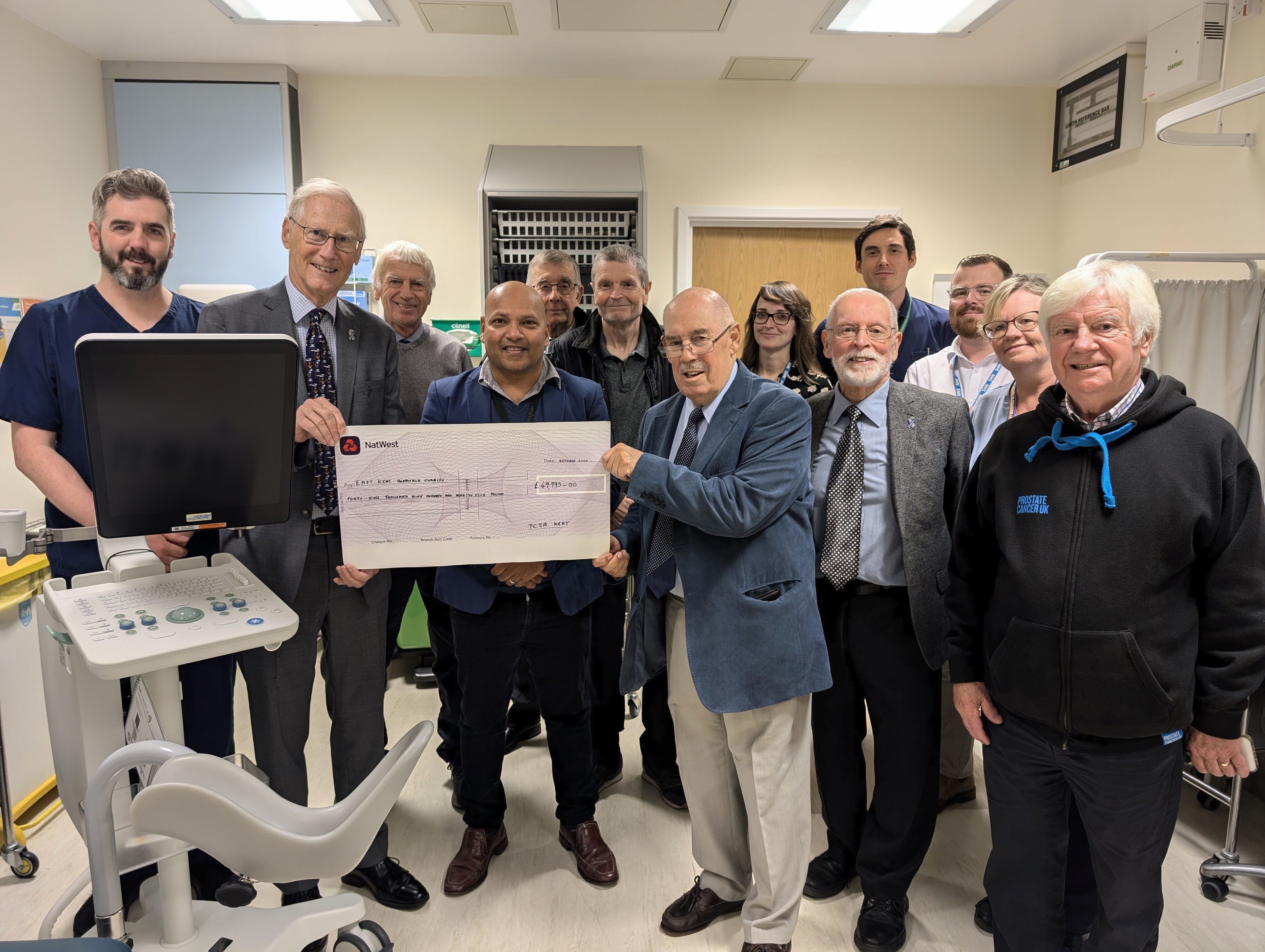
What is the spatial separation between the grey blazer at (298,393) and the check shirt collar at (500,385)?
263 millimetres

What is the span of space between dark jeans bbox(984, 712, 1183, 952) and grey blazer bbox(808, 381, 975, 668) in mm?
273

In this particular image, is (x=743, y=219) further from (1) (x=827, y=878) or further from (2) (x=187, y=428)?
(2) (x=187, y=428)

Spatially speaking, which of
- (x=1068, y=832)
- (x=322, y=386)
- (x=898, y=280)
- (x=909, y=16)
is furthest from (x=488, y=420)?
(x=909, y=16)

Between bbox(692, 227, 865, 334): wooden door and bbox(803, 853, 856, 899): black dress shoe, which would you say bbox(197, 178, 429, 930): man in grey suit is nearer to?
bbox(803, 853, 856, 899): black dress shoe

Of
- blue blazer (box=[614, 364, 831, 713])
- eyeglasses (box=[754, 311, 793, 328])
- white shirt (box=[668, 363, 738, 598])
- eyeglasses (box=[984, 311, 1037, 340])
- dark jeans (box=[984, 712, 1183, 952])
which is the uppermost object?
eyeglasses (box=[754, 311, 793, 328])

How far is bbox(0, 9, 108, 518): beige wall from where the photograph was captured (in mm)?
3588

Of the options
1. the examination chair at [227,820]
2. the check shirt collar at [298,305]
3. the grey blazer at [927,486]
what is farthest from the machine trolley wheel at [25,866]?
the grey blazer at [927,486]

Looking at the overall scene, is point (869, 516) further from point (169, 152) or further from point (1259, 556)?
point (169, 152)

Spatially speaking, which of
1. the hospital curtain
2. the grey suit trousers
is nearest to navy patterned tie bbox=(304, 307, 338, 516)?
the grey suit trousers

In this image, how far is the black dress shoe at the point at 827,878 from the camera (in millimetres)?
2113

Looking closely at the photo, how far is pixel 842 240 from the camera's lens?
4949 mm

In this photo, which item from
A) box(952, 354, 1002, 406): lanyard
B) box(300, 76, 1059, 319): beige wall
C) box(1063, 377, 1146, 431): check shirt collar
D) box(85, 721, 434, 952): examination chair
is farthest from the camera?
box(300, 76, 1059, 319): beige wall

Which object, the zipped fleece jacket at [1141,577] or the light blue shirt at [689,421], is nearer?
the zipped fleece jacket at [1141,577]

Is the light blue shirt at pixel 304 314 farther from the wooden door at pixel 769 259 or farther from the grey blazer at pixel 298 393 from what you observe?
the wooden door at pixel 769 259
